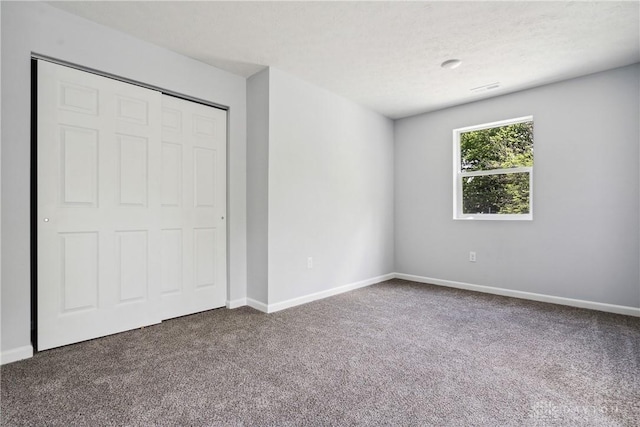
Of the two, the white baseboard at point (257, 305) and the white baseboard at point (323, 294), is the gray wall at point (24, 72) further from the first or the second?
the white baseboard at point (323, 294)

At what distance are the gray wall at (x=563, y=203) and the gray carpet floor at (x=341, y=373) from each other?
21.8 inches

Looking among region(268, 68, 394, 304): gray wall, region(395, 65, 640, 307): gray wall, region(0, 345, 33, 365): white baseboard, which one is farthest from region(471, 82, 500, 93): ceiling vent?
region(0, 345, 33, 365): white baseboard

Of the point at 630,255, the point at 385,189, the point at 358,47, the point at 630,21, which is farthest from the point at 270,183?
the point at 630,255

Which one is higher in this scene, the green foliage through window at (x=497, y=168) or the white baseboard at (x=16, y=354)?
the green foliage through window at (x=497, y=168)

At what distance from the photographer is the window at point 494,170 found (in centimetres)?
377

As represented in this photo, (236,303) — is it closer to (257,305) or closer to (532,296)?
(257,305)

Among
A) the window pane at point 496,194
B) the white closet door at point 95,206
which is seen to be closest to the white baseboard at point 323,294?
the white closet door at point 95,206

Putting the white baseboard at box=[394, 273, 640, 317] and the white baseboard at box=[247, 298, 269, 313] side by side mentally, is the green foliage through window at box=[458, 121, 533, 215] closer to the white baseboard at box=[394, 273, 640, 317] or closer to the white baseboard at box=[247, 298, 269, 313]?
the white baseboard at box=[394, 273, 640, 317]

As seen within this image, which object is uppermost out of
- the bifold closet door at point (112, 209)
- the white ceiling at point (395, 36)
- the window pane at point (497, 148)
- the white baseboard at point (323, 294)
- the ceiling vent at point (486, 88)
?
the white ceiling at point (395, 36)

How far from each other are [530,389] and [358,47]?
2716 millimetres

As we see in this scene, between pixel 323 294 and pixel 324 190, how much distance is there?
47.0 inches

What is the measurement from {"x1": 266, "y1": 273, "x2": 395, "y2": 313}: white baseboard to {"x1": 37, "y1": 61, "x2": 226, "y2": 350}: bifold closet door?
0.69 metres

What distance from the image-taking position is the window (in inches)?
148

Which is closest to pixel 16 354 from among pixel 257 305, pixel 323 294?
pixel 257 305
